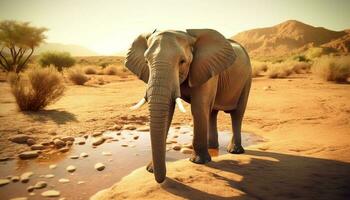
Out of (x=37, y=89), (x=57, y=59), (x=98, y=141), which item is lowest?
(x=57, y=59)

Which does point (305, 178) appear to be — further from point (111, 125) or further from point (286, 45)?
point (286, 45)

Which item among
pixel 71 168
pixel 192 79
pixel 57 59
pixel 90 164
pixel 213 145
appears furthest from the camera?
pixel 57 59

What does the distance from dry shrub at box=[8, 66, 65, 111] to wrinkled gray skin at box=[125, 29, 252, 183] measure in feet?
17.2

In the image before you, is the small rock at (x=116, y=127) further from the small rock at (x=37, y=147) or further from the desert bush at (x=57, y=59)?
the desert bush at (x=57, y=59)

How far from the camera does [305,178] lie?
13.4 ft

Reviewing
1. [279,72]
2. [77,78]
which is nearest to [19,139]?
[77,78]

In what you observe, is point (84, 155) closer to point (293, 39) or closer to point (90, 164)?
point (90, 164)

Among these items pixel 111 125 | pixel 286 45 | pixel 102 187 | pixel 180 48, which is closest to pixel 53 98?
pixel 111 125

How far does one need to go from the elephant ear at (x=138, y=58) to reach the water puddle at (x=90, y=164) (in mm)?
1657

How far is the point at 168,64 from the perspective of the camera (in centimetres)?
361

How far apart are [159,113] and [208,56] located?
60.6 inches

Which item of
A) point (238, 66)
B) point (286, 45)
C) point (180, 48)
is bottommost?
point (286, 45)

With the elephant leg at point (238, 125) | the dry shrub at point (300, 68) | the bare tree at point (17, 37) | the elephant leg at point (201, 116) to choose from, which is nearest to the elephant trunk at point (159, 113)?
the elephant leg at point (201, 116)

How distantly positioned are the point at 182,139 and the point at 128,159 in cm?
181
